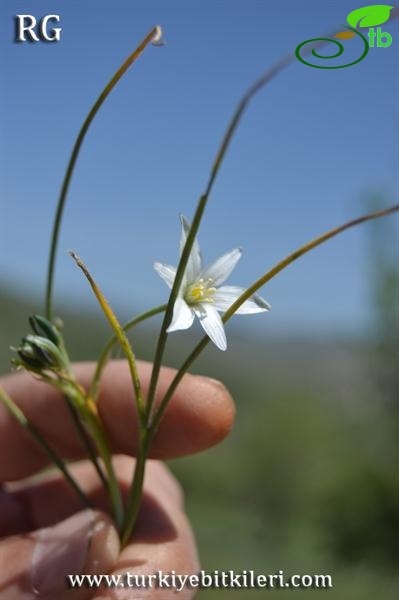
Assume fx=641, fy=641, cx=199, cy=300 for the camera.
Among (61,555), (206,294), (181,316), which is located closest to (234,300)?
(206,294)

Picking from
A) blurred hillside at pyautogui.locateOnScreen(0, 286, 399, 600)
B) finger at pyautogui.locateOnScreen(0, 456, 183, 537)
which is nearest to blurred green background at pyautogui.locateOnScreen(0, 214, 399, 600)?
blurred hillside at pyautogui.locateOnScreen(0, 286, 399, 600)

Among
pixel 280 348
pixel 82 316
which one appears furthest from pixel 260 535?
pixel 280 348

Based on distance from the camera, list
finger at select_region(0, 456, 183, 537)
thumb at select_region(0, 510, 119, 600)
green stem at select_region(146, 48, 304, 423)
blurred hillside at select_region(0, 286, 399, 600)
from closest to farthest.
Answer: green stem at select_region(146, 48, 304, 423) < thumb at select_region(0, 510, 119, 600) < finger at select_region(0, 456, 183, 537) < blurred hillside at select_region(0, 286, 399, 600)

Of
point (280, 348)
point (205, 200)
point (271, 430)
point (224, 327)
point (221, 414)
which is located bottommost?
point (280, 348)

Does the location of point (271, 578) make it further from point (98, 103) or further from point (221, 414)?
point (98, 103)

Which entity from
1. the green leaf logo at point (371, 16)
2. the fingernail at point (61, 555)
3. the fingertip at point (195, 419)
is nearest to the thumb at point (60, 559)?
the fingernail at point (61, 555)

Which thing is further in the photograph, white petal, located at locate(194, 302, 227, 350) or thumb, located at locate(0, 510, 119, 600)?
thumb, located at locate(0, 510, 119, 600)

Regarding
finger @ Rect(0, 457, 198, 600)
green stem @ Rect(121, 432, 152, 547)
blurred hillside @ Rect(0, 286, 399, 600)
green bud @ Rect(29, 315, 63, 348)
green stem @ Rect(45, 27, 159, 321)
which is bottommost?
blurred hillside @ Rect(0, 286, 399, 600)

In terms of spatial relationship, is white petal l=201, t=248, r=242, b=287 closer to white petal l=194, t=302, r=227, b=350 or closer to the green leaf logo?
white petal l=194, t=302, r=227, b=350
